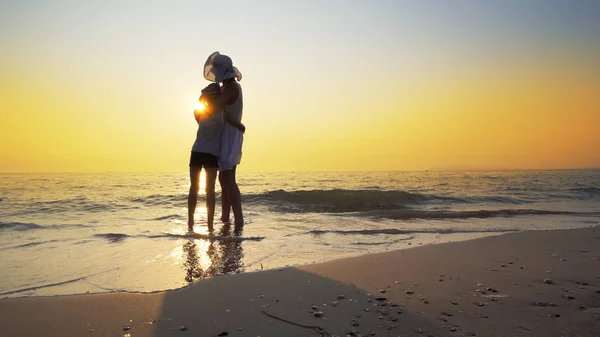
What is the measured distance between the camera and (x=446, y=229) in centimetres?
567

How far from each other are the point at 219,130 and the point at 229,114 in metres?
0.27

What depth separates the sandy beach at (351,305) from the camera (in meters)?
1.68

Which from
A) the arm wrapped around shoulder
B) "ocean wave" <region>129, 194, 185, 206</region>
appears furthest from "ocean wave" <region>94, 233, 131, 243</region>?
"ocean wave" <region>129, 194, 185, 206</region>

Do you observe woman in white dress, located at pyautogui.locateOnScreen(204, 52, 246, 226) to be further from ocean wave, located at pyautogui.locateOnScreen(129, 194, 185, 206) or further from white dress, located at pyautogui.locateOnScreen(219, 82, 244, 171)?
ocean wave, located at pyautogui.locateOnScreen(129, 194, 185, 206)

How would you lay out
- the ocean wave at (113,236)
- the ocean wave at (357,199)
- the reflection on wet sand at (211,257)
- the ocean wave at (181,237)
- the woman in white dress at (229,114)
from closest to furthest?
the reflection on wet sand at (211,257), the ocean wave at (181,237), the ocean wave at (113,236), the woman in white dress at (229,114), the ocean wave at (357,199)

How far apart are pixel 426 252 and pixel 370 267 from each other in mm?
859

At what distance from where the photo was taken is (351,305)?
197cm

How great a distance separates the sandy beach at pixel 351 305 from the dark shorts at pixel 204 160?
289 cm

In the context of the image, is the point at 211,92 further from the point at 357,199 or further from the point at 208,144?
the point at 357,199

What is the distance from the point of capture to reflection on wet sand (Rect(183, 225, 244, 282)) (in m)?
2.93

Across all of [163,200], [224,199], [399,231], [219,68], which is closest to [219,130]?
[219,68]

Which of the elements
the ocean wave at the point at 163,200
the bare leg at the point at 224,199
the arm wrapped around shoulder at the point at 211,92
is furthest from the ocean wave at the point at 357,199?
the arm wrapped around shoulder at the point at 211,92

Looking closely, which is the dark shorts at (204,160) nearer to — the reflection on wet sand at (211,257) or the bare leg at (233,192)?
the bare leg at (233,192)

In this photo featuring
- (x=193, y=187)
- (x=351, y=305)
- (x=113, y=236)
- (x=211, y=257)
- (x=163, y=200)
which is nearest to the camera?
(x=351, y=305)
